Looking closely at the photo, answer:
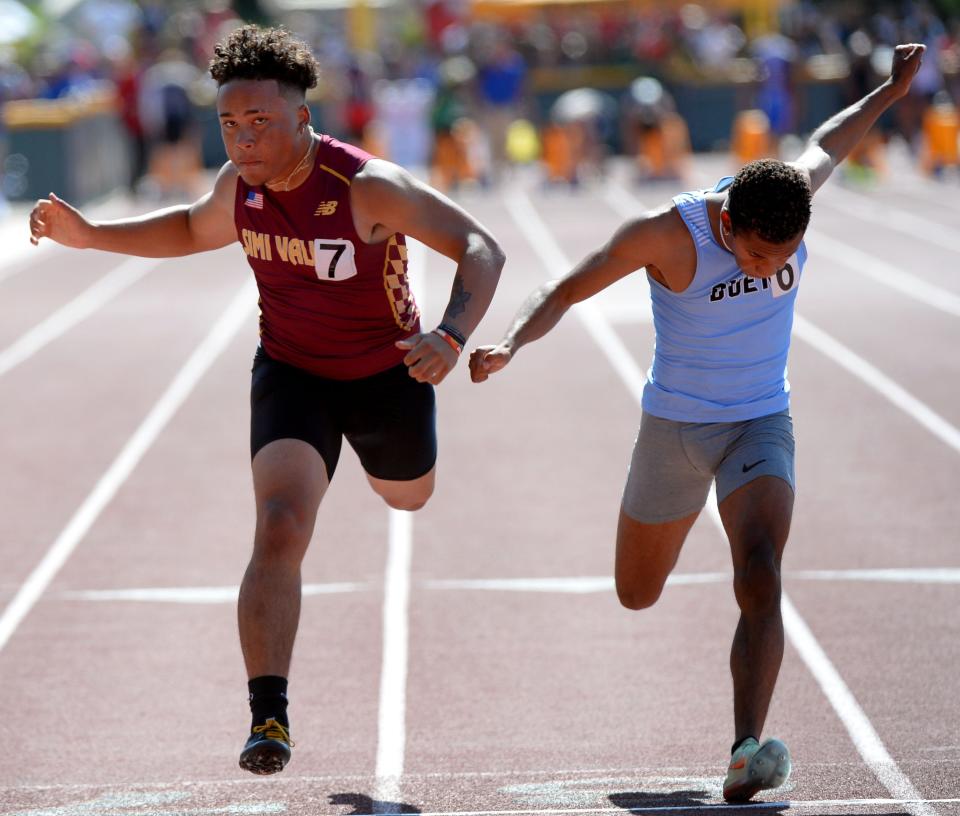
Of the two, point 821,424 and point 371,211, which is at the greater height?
point 371,211

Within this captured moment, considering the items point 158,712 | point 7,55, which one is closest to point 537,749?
point 158,712

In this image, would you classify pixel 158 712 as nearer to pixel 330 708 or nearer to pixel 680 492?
pixel 330 708

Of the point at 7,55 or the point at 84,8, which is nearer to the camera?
the point at 7,55

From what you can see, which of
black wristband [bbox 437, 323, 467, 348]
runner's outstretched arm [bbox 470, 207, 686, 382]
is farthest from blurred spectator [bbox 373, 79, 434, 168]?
black wristband [bbox 437, 323, 467, 348]

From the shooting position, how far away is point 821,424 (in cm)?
1070

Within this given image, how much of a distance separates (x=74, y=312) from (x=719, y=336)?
40.7 feet

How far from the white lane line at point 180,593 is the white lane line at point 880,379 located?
13.7 feet

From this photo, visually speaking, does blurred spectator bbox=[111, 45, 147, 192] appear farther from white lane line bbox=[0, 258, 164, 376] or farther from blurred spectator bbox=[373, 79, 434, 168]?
white lane line bbox=[0, 258, 164, 376]

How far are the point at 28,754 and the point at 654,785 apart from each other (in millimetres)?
2062

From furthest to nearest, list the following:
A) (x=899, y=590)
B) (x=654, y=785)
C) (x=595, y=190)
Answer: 1. (x=595, y=190)
2. (x=899, y=590)
3. (x=654, y=785)

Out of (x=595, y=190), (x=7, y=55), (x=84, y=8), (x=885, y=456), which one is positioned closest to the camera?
(x=885, y=456)

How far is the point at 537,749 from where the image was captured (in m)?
5.41

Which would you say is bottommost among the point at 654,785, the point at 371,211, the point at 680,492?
the point at 654,785

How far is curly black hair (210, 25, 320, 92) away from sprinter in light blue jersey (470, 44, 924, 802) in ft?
3.25
